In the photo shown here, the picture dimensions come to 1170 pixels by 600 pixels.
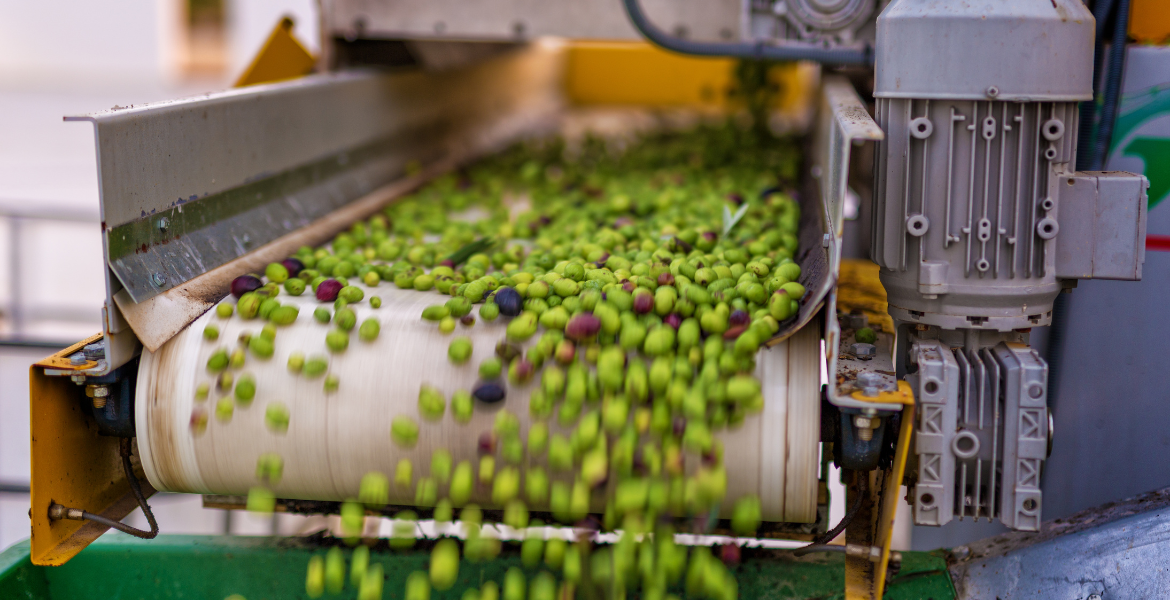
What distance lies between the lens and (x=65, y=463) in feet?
6.44

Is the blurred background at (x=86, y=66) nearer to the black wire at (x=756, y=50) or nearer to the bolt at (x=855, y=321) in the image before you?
the black wire at (x=756, y=50)

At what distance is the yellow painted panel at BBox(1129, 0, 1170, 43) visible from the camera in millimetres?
2465

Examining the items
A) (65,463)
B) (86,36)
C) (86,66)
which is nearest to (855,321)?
(65,463)

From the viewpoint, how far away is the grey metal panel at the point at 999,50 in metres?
1.84

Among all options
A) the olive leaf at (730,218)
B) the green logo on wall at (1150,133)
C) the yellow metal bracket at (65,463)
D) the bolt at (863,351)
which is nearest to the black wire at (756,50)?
the olive leaf at (730,218)

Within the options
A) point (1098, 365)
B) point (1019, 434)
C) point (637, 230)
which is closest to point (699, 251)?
point (637, 230)

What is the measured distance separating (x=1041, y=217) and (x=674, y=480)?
38.2 inches

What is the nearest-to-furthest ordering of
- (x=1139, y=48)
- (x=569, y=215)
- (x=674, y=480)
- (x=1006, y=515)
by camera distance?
(x=674, y=480) → (x=1006, y=515) → (x=1139, y=48) → (x=569, y=215)

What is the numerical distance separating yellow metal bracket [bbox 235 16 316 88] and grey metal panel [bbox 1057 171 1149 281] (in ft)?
8.53

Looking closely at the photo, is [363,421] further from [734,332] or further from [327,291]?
[734,332]

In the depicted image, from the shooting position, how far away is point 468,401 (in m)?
1.85

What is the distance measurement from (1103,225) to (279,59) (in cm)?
276

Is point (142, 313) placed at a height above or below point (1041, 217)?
below

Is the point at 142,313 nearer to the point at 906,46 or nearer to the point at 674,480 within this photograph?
the point at 674,480
